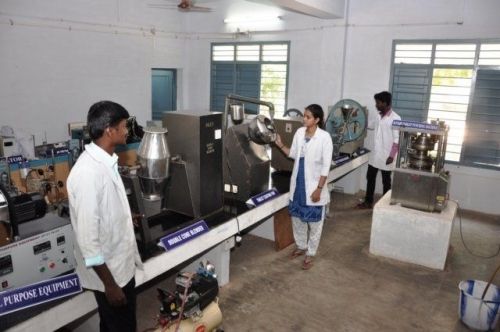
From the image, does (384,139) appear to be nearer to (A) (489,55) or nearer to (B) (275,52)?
(A) (489,55)

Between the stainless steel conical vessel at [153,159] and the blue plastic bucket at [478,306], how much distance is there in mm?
2224

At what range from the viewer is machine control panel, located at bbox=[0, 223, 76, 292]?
68.1 inches

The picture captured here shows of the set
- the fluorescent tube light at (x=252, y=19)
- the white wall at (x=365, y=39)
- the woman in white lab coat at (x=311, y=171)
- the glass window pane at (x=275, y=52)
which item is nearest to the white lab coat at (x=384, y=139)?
the white wall at (x=365, y=39)

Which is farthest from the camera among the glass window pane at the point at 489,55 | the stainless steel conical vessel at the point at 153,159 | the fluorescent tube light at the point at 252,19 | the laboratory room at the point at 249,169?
the fluorescent tube light at the point at 252,19

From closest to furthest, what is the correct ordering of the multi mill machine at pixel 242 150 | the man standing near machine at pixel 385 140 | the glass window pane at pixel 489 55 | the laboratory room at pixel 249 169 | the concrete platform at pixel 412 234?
the laboratory room at pixel 249 169
the multi mill machine at pixel 242 150
the concrete platform at pixel 412 234
the man standing near machine at pixel 385 140
the glass window pane at pixel 489 55

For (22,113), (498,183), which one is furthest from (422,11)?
(22,113)

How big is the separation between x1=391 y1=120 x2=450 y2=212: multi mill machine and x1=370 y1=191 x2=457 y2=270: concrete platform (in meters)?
0.11

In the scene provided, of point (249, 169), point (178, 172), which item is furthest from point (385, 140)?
point (178, 172)

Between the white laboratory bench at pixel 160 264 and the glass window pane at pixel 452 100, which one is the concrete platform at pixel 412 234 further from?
the glass window pane at pixel 452 100

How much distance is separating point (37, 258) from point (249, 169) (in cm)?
171

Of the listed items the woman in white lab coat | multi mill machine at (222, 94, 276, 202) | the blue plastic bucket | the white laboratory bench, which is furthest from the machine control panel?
the blue plastic bucket

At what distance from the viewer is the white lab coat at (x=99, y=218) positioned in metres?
1.56

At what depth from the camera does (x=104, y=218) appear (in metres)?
1.62

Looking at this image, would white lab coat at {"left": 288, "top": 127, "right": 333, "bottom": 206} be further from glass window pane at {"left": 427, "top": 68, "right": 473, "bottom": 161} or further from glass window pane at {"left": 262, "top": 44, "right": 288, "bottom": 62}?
glass window pane at {"left": 262, "top": 44, "right": 288, "bottom": 62}
